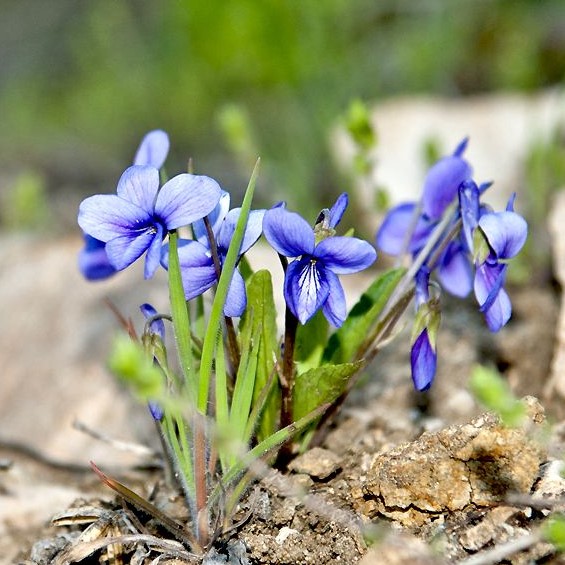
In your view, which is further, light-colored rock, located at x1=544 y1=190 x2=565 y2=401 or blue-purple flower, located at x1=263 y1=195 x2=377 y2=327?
light-colored rock, located at x1=544 y1=190 x2=565 y2=401

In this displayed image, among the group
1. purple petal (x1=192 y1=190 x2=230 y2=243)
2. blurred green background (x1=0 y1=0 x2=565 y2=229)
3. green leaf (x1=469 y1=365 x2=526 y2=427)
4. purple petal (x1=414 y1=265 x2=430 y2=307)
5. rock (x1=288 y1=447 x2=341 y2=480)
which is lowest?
rock (x1=288 y1=447 x2=341 y2=480)

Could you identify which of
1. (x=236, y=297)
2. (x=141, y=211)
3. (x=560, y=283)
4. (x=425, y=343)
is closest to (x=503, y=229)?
(x=425, y=343)

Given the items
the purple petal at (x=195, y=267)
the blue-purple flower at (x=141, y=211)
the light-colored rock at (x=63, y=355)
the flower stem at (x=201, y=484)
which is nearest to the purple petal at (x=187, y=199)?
the blue-purple flower at (x=141, y=211)

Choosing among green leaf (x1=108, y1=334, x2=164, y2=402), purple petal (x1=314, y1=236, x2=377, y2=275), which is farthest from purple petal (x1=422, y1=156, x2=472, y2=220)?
green leaf (x1=108, y1=334, x2=164, y2=402)

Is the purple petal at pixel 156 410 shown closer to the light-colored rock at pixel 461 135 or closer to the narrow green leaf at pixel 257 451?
the narrow green leaf at pixel 257 451

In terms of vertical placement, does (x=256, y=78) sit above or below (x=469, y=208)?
above

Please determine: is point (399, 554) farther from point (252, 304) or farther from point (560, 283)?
point (560, 283)

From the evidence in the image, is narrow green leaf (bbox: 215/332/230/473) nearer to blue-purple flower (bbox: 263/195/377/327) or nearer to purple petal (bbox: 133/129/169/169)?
blue-purple flower (bbox: 263/195/377/327)
